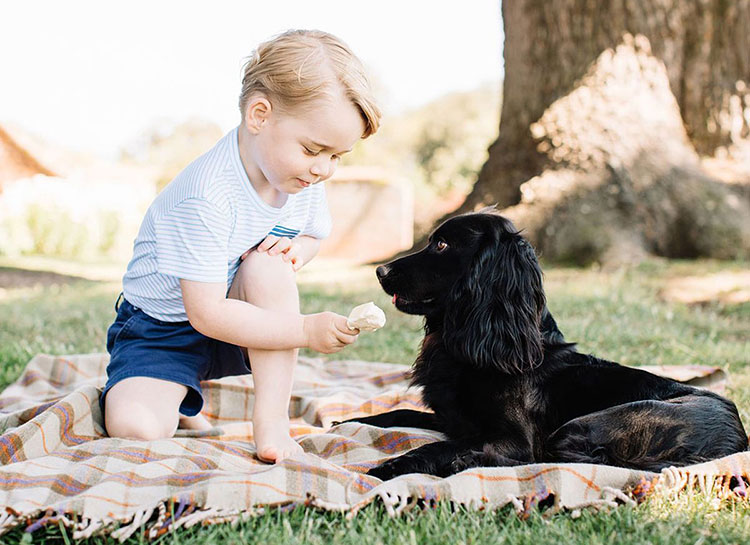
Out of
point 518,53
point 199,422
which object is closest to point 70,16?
point 518,53

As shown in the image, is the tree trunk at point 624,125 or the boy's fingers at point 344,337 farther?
the tree trunk at point 624,125

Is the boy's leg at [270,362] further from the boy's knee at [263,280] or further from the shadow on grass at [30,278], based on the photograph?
the shadow on grass at [30,278]

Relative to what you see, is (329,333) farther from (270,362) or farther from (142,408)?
(142,408)

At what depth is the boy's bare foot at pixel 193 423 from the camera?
2943mm

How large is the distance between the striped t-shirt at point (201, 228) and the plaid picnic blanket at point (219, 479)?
449mm

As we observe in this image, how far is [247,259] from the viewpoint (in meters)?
2.72

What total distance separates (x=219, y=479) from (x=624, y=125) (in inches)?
246

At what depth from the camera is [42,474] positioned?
209cm

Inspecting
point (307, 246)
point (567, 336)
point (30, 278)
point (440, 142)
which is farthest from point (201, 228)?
point (440, 142)

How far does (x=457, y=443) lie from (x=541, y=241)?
4895 millimetres

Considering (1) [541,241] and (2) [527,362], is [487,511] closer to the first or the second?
(2) [527,362]

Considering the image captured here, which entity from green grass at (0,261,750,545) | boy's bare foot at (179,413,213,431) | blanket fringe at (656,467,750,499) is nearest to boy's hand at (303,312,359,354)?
green grass at (0,261,750,545)

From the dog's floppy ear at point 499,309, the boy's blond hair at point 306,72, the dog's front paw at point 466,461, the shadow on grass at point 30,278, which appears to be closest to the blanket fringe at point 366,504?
the dog's front paw at point 466,461

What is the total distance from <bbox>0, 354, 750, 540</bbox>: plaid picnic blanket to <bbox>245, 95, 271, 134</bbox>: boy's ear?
1040mm
